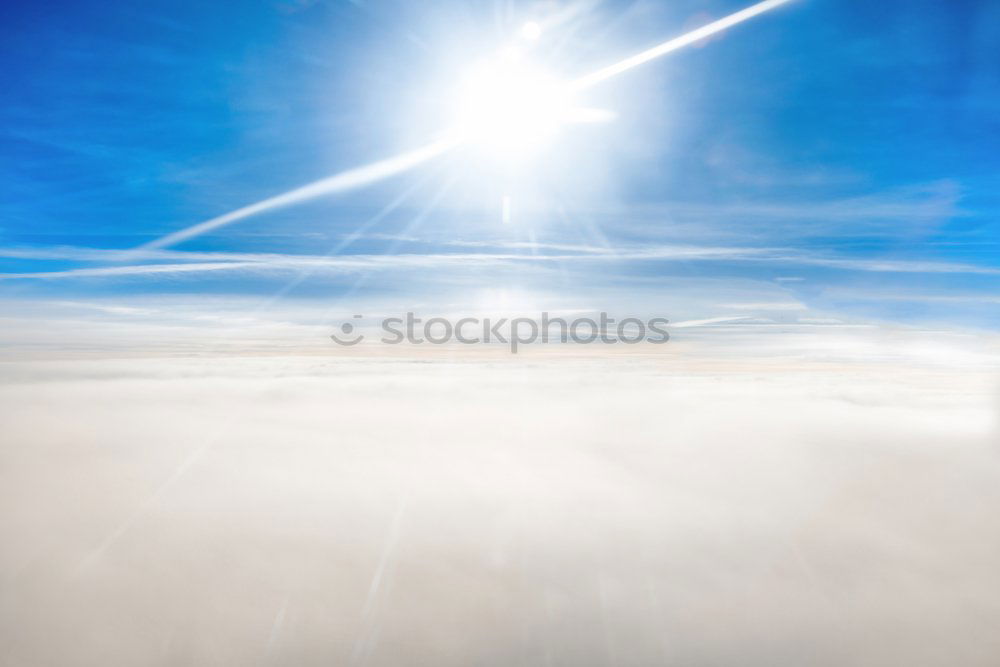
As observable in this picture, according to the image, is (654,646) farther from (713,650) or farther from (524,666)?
(524,666)

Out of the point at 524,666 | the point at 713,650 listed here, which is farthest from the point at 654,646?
the point at 524,666

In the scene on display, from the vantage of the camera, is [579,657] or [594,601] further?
[594,601]

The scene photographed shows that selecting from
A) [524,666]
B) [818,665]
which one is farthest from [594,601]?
[818,665]

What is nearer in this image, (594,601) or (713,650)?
(713,650)

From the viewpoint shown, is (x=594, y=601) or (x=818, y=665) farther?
(x=594, y=601)

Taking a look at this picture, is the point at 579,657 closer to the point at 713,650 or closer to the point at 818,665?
the point at 713,650
